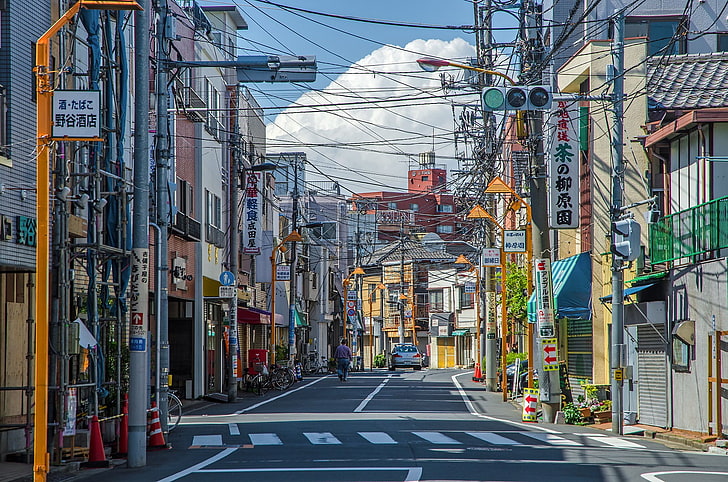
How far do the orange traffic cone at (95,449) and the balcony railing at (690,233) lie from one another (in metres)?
12.6

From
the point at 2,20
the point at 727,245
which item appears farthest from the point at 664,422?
the point at 2,20

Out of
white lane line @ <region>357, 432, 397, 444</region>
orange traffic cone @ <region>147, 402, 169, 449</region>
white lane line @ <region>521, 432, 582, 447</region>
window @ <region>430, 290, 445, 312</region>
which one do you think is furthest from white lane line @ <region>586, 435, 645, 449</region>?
window @ <region>430, 290, 445, 312</region>

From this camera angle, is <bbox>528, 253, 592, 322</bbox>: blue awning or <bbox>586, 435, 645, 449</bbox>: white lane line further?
<bbox>528, 253, 592, 322</bbox>: blue awning

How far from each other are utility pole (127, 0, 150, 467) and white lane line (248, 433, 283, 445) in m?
3.91

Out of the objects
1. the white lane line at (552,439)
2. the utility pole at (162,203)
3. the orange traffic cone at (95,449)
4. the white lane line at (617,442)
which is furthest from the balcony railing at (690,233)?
the orange traffic cone at (95,449)

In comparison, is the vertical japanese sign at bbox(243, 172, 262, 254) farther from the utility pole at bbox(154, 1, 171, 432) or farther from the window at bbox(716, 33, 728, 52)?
the utility pole at bbox(154, 1, 171, 432)

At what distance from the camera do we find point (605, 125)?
31547 mm

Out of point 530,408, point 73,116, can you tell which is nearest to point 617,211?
point 530,408

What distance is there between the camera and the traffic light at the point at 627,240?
74.3ft

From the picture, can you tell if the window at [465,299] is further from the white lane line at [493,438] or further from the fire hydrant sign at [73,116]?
the fire hydrant sign at [73,116]

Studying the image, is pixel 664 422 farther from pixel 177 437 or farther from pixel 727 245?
pixel 177 437

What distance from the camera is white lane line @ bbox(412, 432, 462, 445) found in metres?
20.1

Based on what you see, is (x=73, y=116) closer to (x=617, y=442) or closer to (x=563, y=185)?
(x=617, y=442)

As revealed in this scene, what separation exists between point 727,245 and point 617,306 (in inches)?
139
